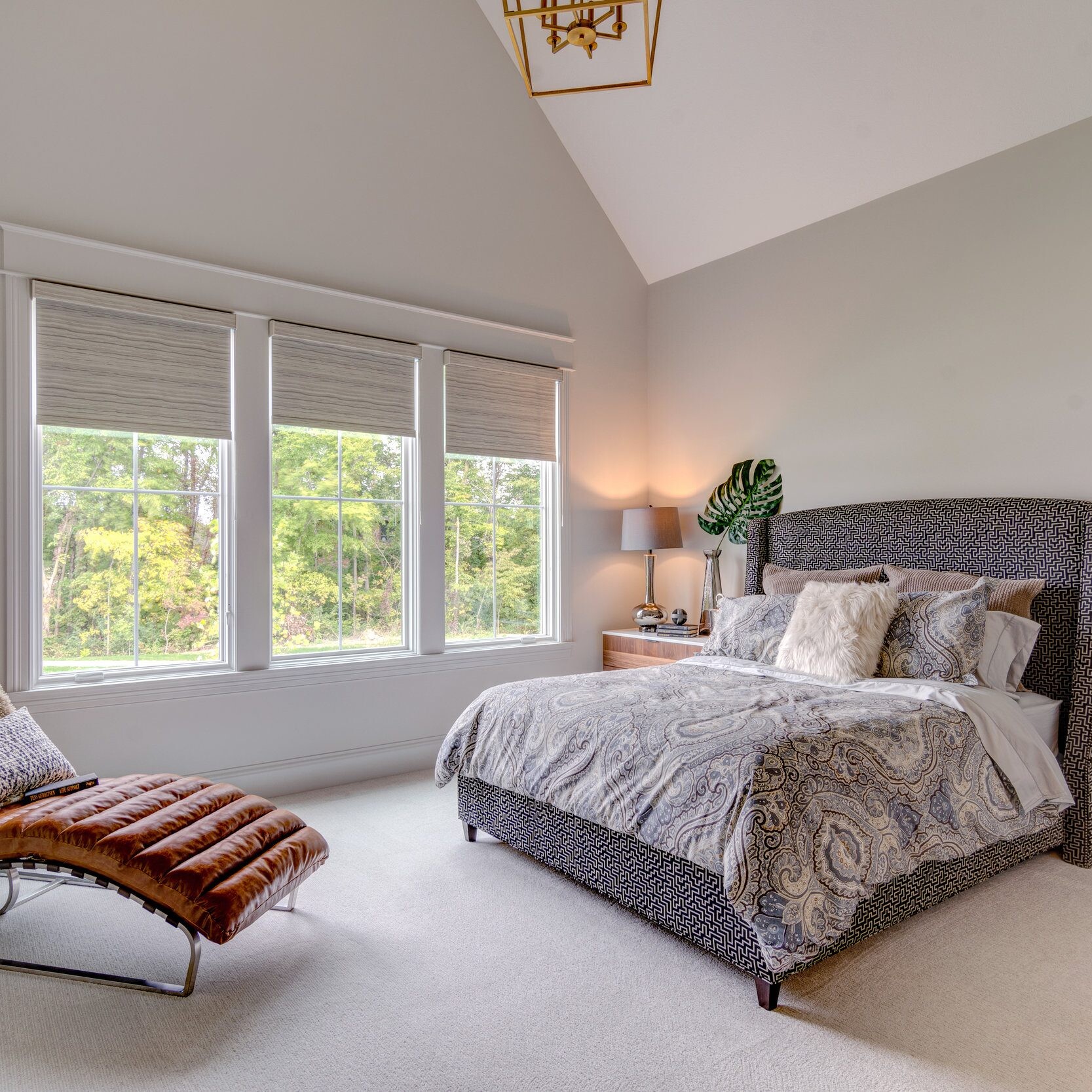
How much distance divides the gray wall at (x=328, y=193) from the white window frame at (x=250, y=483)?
0.08 meters

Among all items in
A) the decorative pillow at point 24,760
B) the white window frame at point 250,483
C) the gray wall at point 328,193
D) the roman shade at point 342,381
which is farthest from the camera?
the roman shade at point 342,381

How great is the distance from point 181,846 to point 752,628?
8.11 ft

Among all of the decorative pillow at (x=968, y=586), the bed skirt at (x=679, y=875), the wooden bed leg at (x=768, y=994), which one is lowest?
the wooden bed leg at (x=768, y=994)

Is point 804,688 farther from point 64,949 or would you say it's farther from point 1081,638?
point 64,949

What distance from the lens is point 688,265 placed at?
5160 millimetres

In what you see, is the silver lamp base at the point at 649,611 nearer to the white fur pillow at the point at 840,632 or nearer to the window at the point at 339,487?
the window at the point at 339,487

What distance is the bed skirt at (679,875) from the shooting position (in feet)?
7.15

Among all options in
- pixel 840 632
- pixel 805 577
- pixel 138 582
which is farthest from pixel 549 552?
pixel 138 582

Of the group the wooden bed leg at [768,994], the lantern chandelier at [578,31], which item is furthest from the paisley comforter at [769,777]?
the lantern chandelier at [578,31]

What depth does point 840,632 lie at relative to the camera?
3197mm

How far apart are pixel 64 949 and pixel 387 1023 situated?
109 cm

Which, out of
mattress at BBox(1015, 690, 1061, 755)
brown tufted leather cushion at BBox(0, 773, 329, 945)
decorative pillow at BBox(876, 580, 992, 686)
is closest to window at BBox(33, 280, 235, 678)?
brown tufted leather cushion at BBox(0, 773, 329, 945)

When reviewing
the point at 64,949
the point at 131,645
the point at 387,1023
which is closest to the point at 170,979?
the point at 64,949

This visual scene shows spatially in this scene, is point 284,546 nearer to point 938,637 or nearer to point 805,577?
point 805,577
